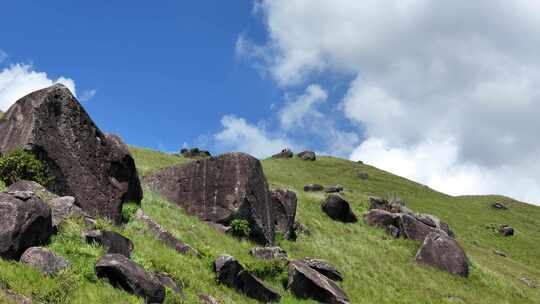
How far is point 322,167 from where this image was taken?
420 feet

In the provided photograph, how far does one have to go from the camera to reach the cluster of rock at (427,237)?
4391 cm

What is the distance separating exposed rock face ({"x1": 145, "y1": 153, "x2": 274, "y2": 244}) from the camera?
33.8 meters

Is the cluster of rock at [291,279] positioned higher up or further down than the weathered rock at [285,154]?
further down

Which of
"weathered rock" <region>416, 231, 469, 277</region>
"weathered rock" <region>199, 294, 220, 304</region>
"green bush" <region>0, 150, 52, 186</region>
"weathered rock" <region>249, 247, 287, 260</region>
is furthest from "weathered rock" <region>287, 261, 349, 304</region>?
"weathered rock" <region>416, 231, 469, 277</region>

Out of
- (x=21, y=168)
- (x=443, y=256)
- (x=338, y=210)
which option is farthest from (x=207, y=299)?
(x=338, y=210)

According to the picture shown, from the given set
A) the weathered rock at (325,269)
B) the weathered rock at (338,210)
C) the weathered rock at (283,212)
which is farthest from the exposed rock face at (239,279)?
the weathered rock at (338,210)

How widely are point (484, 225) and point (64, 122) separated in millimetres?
90223

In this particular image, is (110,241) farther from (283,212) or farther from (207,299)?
(283,212)

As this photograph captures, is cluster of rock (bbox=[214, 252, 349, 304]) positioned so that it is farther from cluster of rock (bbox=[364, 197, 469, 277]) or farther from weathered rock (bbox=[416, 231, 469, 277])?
cluster of rock (bbox=[364, 197, 469, 277])

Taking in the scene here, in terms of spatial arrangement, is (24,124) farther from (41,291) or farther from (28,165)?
(41,291)

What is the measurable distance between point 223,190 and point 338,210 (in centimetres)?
1877

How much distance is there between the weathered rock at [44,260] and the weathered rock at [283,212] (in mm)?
25047

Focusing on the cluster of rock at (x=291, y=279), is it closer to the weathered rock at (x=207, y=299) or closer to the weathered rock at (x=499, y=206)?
the weathered rock at (x=207, y=299)

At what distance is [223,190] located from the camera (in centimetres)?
3459
